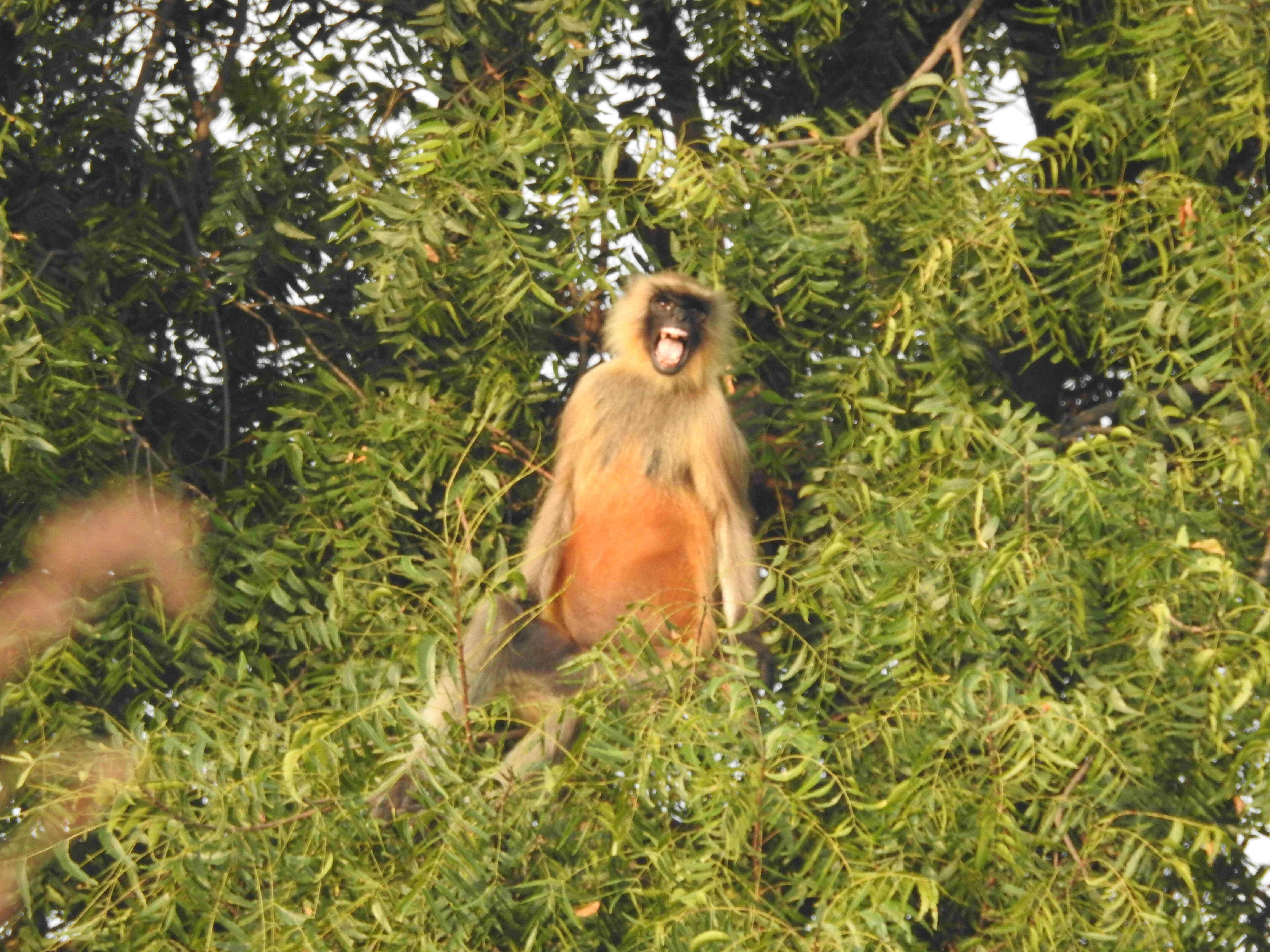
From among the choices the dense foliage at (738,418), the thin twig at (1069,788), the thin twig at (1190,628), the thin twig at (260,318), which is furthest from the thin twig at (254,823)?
the thin twig at (260,318)

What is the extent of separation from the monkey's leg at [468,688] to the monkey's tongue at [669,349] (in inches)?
29.1

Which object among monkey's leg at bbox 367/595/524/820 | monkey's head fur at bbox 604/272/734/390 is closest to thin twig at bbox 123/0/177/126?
monkey's head fur at bbox 604/272/734/390

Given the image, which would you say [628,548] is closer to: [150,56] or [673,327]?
[673,327]

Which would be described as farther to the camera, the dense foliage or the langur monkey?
the langur monkey

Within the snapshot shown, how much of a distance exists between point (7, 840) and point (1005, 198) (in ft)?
8.28

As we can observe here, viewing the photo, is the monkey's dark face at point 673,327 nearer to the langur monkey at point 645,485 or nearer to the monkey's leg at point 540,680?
the langur monkey at point 645,485

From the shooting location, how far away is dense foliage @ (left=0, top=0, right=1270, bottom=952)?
10.7 ft

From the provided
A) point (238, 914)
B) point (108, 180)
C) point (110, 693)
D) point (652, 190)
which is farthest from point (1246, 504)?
point (108, 180)

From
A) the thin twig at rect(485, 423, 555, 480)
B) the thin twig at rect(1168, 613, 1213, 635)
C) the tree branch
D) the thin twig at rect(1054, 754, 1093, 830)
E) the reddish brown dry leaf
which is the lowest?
the thin twig at rect(1054, 754, 1093, 830)

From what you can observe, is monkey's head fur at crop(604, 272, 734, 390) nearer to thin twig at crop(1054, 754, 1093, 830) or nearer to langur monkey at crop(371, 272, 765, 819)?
langur monkey at crop(371, 272, 765, 819)

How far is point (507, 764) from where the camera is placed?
3469 mm

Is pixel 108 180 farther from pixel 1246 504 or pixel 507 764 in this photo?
pixel 1246 504

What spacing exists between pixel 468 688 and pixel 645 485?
1670 mm

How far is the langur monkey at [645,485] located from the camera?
4.99 metres
